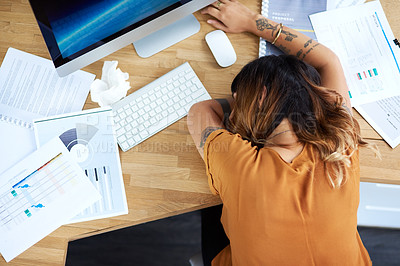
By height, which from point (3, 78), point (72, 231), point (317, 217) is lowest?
point (72, 231)

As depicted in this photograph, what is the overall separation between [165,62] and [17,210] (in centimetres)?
60

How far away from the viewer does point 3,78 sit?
910mm

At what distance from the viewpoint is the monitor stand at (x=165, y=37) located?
0.95m

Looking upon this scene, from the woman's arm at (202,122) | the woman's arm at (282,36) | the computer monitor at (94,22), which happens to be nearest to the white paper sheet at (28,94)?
the computer monitor at (94,22)

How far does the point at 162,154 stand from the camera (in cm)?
89

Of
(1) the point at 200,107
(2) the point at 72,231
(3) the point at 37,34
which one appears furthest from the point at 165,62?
(2) the point at 72,231

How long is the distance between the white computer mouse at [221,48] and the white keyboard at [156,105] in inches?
3.8

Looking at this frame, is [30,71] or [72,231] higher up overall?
[30,71]

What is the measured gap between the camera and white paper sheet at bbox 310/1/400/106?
958 mm

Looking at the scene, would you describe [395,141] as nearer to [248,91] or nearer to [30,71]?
[248,91]

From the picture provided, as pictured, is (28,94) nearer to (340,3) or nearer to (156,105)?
(156,105)

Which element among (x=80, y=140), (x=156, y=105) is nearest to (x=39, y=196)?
(x=80, y=140)

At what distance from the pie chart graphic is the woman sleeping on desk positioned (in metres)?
0.31

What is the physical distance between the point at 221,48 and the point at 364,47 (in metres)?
0.47
